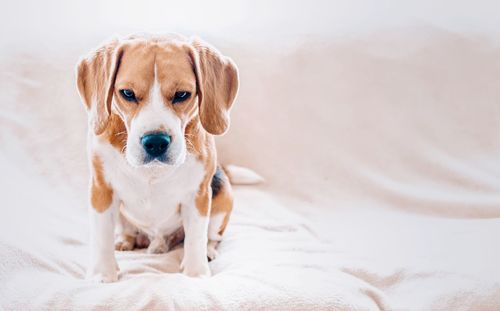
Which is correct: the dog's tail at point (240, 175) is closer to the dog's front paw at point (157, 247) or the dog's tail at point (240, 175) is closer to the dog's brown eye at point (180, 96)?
the dog's front paw at point (157, 247)

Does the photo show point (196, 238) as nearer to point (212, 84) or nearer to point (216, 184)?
point (216, 184)

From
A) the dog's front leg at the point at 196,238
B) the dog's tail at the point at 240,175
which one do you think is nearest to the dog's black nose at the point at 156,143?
the dog's front leg at the point at 196,238

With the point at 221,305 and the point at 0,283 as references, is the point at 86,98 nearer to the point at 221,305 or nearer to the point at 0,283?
the point at 0,283

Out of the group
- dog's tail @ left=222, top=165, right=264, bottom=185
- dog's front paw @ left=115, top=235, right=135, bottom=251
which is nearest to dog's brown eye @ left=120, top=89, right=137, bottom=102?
dog's front paw @ left=115, top=235, right=135, bottom=251

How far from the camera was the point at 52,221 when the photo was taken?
1.67m

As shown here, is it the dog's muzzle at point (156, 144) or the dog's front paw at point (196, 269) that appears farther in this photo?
the dog's front paw at point (196, 269)

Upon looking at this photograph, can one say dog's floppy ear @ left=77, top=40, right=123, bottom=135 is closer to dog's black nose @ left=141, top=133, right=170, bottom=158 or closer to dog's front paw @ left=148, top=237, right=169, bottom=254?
dog's black nose @ left=141, top=133, right=170, bottom=158

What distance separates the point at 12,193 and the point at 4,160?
212 mm

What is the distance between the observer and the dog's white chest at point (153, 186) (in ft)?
4.42

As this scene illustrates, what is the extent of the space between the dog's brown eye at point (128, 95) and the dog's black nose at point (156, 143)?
10 cm

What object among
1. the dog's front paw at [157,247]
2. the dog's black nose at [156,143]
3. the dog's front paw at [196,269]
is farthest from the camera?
the dog's front paw at [157,247]

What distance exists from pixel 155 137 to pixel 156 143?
1 cm

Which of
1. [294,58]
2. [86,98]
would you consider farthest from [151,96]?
[294,58]

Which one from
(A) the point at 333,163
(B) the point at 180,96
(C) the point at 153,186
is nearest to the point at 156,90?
(B) the point at 180,96
